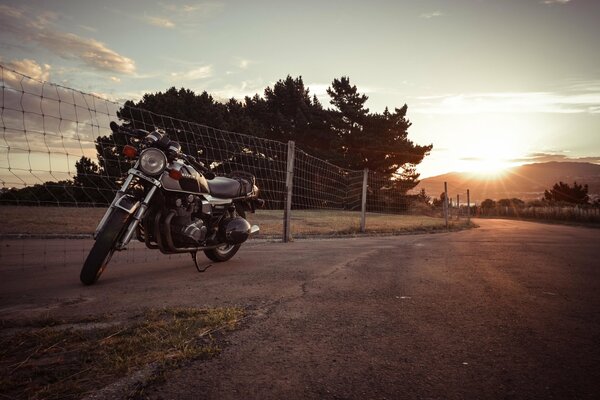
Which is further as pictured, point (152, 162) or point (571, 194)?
point (571, 194)

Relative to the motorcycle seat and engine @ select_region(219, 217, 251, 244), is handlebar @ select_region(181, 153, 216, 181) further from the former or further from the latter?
engine @ select_region(219, 217, 251, 244)

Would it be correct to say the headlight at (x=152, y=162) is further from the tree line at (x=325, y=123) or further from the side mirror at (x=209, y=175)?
the tree line at (x=325, y=123)

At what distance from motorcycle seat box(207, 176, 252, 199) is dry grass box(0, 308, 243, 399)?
239cm

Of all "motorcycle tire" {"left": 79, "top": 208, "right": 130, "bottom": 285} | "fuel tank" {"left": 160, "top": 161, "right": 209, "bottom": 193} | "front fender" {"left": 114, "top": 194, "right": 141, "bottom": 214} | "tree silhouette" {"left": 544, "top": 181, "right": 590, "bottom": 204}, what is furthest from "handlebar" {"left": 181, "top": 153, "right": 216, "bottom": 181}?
"tree silhouette" {"left": 544, "top": 181, "right": 590, "bottom": 204}

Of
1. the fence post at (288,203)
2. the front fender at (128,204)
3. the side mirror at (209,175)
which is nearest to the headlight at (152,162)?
the front fender at (128,204)

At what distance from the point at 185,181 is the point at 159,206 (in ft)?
1.36

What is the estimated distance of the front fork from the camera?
381cm

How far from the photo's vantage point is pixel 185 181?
432 centimetres

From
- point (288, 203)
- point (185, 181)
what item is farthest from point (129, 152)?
point (288, 203)

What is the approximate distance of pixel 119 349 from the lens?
2137 millimetres

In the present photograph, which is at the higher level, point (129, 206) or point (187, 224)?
point (129, 206)

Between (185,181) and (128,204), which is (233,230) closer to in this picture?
(185,181)

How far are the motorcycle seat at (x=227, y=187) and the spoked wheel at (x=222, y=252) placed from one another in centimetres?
80

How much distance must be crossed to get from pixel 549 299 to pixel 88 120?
640cm
